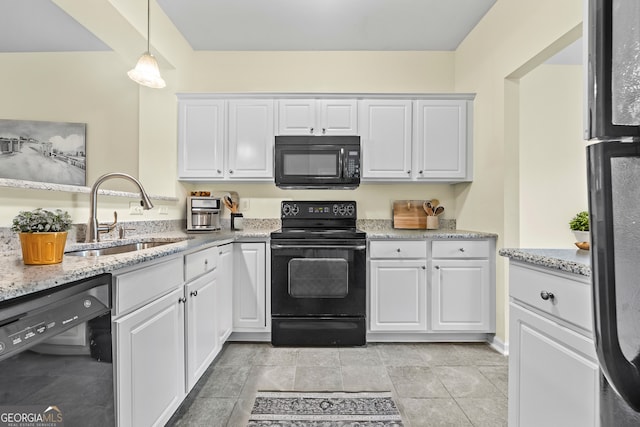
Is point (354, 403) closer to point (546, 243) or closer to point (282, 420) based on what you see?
point (282, 420)

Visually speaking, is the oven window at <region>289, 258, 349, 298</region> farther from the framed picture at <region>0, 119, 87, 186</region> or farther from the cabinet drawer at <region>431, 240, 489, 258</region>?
the framed picture at <region>0, 119, 87, 186</region>

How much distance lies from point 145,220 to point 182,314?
1.14 meters

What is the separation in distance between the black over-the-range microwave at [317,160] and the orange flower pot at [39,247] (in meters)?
1.99

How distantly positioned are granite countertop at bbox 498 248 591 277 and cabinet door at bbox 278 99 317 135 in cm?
214

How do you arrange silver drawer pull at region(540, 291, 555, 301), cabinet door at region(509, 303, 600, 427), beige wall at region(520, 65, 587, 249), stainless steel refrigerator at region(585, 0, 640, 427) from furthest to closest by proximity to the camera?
1. beige wall at region(520, 65, 587, 249)
2. silver drawer pull at region(540, 291, 555, 301)
3. cabinet door at region(509, 303, 600, 427)
4. stainless steel refrigerator at region(585, 0, 640, 427)

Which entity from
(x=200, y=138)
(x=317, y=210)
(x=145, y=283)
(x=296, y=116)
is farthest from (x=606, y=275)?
(x=200, y=138)

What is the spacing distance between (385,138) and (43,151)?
8.05 feet

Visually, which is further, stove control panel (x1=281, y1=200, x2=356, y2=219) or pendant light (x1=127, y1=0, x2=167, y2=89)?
stove control panel (x1=281, y1=200, x2=356, y2=219)

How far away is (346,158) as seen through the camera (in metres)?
2.95

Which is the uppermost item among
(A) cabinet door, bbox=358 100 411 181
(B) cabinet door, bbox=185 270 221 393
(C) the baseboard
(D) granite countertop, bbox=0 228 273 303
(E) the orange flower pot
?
(A) cabinet door, bbox=358 100 411 181

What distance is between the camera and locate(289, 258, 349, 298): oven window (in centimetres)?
261

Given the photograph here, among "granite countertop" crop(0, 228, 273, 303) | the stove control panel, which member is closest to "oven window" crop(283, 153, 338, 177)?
the stove control panel

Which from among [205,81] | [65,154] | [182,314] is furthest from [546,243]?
[65,154]

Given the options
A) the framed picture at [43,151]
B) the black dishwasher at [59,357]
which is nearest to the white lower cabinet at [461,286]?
the black dishwasher at [59,357]
